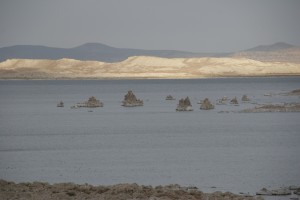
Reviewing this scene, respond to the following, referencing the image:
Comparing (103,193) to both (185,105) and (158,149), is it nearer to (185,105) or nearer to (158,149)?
(158,149)

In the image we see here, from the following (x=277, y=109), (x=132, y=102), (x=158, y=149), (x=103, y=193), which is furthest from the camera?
(x=132, y=102)

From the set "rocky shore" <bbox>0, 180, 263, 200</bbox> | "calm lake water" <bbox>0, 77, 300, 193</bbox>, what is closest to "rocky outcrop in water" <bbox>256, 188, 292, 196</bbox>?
"calm lake water" <bbox>0, 77, 300, 193</bbox>

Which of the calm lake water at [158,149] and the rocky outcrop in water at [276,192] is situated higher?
the rocky outcrop in water at [276,192]

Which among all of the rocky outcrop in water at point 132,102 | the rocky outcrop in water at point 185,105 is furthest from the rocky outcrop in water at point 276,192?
the rocky outcrop in water at point 132,102

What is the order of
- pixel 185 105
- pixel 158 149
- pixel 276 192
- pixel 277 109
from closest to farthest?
1. pixel 276 192
2. pixel 158 149
3. pixel 277 109
4. pixel 185 105

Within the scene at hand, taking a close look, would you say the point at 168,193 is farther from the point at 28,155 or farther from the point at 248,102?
the point at 248,102

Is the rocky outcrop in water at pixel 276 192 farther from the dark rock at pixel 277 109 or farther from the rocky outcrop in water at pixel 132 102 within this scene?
the rocky outcrop in water at pixel 132 102

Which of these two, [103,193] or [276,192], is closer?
[103,193]

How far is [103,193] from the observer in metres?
24.9

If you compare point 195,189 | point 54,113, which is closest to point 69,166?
point 195,189

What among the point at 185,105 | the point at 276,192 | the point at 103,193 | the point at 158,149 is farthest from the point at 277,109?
the point at 103,193

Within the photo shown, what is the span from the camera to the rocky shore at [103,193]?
952 inches

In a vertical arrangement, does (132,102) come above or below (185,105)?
below

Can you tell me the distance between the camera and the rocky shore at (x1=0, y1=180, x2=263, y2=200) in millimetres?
24172
